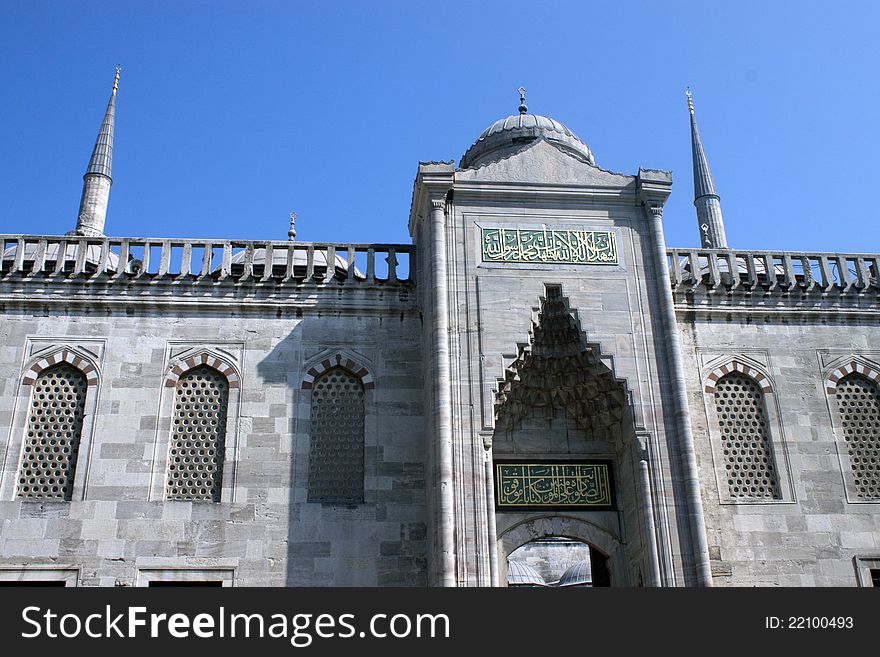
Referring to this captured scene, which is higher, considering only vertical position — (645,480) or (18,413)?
(18,413)

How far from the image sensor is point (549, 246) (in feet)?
43.4

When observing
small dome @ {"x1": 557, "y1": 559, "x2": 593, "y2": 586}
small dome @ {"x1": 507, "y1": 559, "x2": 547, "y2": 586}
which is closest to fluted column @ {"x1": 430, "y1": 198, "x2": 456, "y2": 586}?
small dome @ {"x1": 557, "y1": 559, "x2": 593, "y2": 586}

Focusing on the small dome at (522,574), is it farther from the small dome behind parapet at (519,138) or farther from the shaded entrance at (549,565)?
the small dome behind parapet at (519,138)

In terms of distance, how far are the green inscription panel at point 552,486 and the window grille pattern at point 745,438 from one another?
196 centimetres

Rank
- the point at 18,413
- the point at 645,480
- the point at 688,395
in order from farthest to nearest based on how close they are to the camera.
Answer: the point at 688,395 → the point at 18,413 → the point at 645,480

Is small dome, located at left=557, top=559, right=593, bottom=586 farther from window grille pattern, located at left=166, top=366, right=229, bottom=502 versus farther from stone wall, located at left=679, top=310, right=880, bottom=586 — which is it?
window grille pattern, located at left=166, top=366, right=229, bottom=502

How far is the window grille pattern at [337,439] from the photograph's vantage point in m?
12.7

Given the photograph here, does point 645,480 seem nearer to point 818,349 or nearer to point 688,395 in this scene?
point 688,395

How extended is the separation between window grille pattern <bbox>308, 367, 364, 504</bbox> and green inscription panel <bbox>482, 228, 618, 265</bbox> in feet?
9.31

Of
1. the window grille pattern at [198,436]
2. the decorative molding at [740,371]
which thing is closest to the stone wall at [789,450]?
the decorative molding at [740,371]
